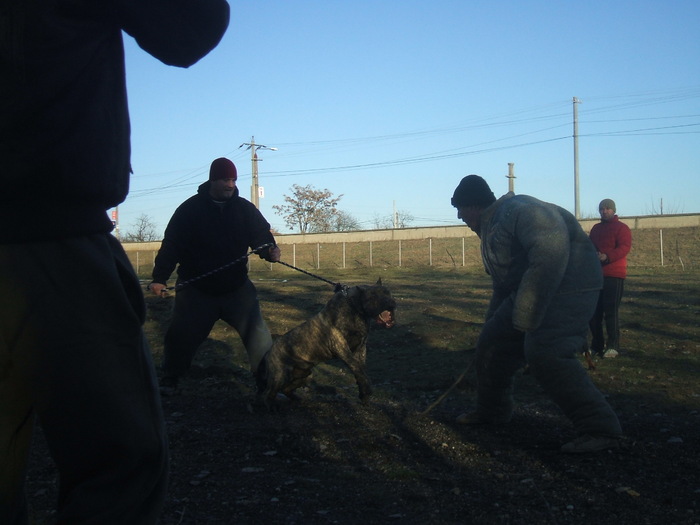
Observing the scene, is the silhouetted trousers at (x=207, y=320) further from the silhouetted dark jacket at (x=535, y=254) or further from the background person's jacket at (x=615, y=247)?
the background person's jacket at (x=615, y=247)

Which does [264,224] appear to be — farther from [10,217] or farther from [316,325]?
[10,217]

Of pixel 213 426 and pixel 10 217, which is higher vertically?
pixel 10 217

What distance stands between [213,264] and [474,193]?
243cm

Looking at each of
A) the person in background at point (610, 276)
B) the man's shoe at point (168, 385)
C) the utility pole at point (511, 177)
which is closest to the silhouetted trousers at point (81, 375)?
the man's shoe at point (168, 385)

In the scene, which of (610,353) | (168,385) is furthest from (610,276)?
(168,385)

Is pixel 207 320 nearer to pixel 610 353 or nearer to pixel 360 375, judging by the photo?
pixel 360 375

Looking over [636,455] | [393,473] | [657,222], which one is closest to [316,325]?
[393,473]

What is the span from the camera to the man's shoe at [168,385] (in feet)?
23.3

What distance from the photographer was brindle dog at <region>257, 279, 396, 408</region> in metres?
6.47

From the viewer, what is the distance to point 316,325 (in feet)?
21.6

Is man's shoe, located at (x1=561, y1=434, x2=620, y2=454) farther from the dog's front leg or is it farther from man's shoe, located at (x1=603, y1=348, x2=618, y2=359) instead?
man's shoe, located at (x1=603, y1=348, x2=618, y2=359)

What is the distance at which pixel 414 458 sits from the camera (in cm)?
504

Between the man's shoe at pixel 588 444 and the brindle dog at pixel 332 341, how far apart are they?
1.91 metres

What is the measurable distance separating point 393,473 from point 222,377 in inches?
173
